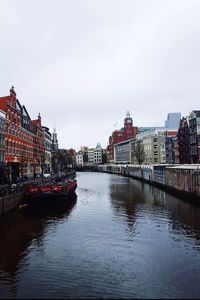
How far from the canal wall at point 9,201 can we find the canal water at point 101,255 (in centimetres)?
131

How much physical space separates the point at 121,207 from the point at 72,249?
84.0ft

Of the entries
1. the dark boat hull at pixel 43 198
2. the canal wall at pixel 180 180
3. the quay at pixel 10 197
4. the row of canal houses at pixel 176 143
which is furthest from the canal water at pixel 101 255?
the row of canal houses at pixel 176 143

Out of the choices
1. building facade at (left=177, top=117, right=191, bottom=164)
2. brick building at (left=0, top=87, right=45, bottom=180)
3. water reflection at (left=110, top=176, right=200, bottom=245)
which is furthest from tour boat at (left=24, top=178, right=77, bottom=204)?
building facade at (left=177, top=117, right=191, bottom=164)

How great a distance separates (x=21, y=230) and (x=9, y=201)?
12.1 metres

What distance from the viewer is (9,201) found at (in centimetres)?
4709

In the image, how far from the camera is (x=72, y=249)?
27.4 meters

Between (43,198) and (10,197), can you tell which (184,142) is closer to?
(43,198)

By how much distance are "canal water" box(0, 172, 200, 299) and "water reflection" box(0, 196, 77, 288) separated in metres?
0.07

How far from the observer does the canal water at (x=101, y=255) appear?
19.3 meters

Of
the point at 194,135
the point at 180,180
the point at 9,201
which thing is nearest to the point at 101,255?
the point at 9,201

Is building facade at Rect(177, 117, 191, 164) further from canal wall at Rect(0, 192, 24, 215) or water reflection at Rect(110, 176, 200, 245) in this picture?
canal wall at Rect(0, 192, 24, 215)

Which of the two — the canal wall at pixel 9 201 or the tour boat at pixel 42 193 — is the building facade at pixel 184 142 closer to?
the tour boat at pixel 42 193

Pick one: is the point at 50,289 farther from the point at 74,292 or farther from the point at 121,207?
the point at 121,207

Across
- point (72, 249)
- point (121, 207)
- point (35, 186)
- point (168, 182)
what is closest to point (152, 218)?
point (121, 207)
